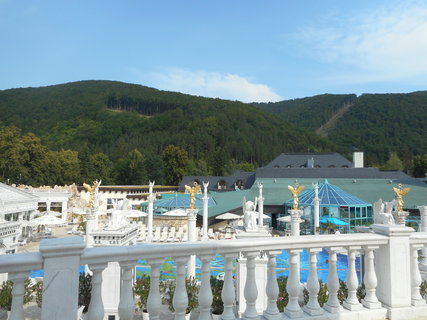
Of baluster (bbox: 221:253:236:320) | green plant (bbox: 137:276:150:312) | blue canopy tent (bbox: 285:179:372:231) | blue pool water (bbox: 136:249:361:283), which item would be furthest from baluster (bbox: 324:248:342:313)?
blue canopy tent (bbox: 285:179:372:231)

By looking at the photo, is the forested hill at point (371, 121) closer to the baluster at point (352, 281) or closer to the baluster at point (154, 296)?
the baluster at point (352, 281)

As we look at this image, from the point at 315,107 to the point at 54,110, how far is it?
13777cm

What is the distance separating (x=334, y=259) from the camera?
12.7ft

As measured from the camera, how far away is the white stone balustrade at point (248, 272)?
8.90 feet

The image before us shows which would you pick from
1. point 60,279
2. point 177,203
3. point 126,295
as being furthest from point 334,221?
point 60,279

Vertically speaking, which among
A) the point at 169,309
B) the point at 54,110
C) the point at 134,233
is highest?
the point at 54,110

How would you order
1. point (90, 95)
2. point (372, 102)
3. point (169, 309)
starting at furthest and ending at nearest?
point (372, 102) → point (90, 95) → point (169, 309)

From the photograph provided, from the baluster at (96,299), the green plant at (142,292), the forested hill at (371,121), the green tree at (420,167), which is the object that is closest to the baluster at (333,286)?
the baluster at (96,299)

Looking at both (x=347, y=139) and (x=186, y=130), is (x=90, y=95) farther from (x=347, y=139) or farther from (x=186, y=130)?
(x=347, y=139)

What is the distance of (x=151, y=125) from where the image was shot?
119812mm

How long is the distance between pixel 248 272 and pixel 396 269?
1.97m

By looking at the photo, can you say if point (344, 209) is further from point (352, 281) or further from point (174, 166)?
point (174, 166)

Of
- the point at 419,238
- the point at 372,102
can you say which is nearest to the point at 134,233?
the point at 419,238

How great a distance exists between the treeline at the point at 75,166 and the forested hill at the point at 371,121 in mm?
67902
